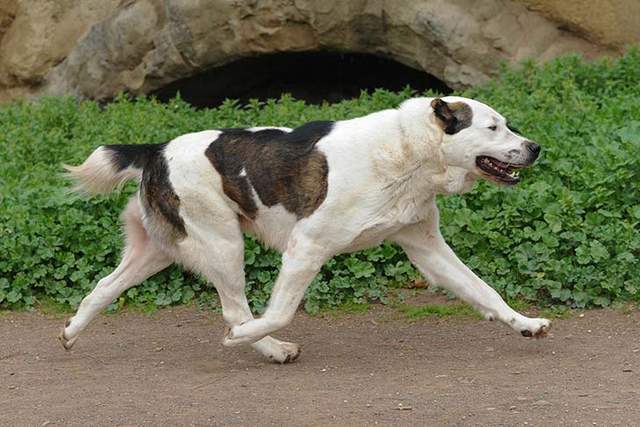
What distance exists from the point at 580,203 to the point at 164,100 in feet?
21.6

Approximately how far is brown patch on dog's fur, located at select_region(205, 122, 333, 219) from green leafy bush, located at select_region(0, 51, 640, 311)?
156 cm

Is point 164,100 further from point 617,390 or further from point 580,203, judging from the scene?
point 617,390

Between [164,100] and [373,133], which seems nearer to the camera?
[373,133]

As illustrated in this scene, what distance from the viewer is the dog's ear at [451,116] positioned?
650 cm

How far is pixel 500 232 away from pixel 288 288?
2.18 m

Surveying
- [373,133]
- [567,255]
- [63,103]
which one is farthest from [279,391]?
[63,103]

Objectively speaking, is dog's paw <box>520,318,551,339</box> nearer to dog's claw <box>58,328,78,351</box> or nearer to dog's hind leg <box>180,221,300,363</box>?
dog's hind leg <box>180,221,300,363</box>

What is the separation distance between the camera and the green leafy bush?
7879 mm

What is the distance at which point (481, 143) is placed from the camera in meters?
6.48

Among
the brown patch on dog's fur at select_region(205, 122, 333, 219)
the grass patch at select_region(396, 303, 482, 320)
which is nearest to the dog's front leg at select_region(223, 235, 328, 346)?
the brown patch on dog's fur at select_region(205, 122, 333, 219)

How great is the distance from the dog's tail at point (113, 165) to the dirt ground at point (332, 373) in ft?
3.53

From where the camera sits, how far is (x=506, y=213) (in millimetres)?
8227

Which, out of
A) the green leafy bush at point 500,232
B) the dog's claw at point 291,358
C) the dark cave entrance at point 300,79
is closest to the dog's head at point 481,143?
the dog's claw at point 291,358

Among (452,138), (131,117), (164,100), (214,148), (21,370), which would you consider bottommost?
(164,100)
